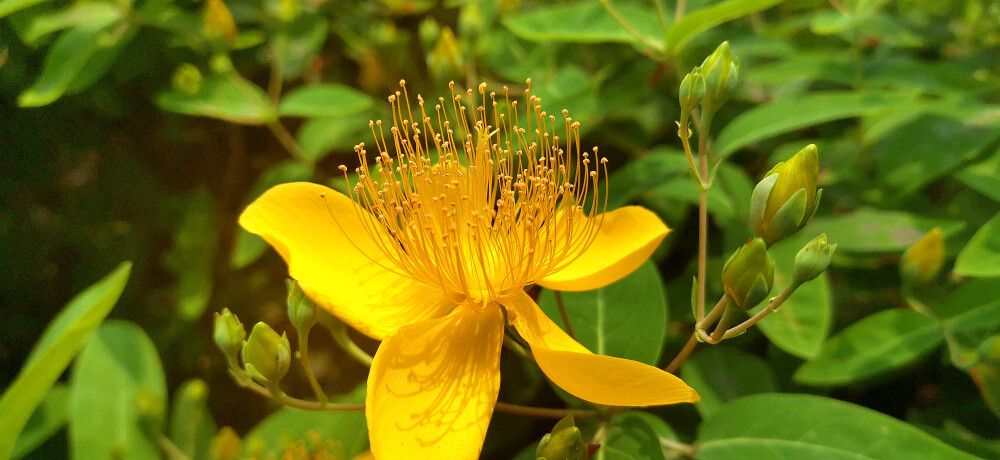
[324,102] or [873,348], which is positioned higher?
[324,102]

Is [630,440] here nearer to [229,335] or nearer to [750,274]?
[750,274]

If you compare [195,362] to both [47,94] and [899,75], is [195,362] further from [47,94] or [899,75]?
[899,75]

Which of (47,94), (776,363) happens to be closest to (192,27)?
(47,94)

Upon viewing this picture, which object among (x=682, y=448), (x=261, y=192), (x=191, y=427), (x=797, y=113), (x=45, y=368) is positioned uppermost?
(x=797, y=113)

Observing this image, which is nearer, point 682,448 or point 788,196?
point 788,196

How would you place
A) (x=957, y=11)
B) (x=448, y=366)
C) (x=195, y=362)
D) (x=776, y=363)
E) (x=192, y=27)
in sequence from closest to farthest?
(x=448, y=366)
(x=776, y=363)
(x=192, y=27)
(x=957, y=11)
(x=195, y=362)

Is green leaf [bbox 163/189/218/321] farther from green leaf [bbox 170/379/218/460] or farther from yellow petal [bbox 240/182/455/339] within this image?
yellow petal [bbox 240/182/455/339]

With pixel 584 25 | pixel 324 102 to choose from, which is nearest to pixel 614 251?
pixel 584 25

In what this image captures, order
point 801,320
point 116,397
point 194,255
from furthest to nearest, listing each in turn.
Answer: point 194,255 < point 116,397 < point 801,320
